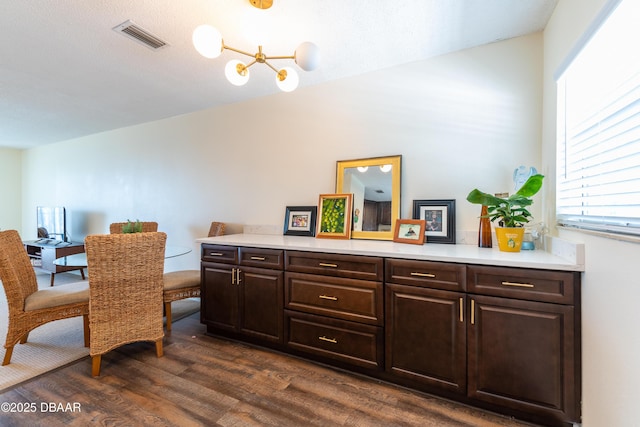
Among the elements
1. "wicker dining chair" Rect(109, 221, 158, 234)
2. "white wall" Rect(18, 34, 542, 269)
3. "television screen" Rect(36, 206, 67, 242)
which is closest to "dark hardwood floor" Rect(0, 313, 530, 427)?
"white wall" Rect(18, 34, 542, 269)

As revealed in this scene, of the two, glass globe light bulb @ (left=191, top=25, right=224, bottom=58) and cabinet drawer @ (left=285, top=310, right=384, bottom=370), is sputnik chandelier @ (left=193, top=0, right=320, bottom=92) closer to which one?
glass globe light bulb @ (left=191, top=25, right=224, bottom=58)

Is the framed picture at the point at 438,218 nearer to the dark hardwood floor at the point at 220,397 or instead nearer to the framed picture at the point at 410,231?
the framed picture at the point at 410,231

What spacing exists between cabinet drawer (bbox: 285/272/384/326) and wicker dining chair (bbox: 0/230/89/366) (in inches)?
68.8

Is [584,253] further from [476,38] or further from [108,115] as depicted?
[108,115]

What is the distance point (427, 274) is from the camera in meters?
1.75

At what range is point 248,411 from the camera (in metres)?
1.66

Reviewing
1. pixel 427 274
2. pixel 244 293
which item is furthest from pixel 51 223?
pixel 427 274

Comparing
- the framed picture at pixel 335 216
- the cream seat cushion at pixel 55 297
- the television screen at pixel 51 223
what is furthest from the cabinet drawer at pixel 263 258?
the television screen at pixel 51 223

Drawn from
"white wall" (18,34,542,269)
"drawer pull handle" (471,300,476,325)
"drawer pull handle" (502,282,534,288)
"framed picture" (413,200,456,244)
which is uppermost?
"white wall" (18,34,542,269)

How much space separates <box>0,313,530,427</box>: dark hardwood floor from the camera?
1586mm

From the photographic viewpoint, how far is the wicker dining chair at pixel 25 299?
205cm

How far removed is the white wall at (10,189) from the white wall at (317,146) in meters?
2.19

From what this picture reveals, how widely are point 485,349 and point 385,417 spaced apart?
0.69 m

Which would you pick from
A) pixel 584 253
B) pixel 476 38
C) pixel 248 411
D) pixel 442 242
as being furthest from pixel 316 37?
pixel 248 411
